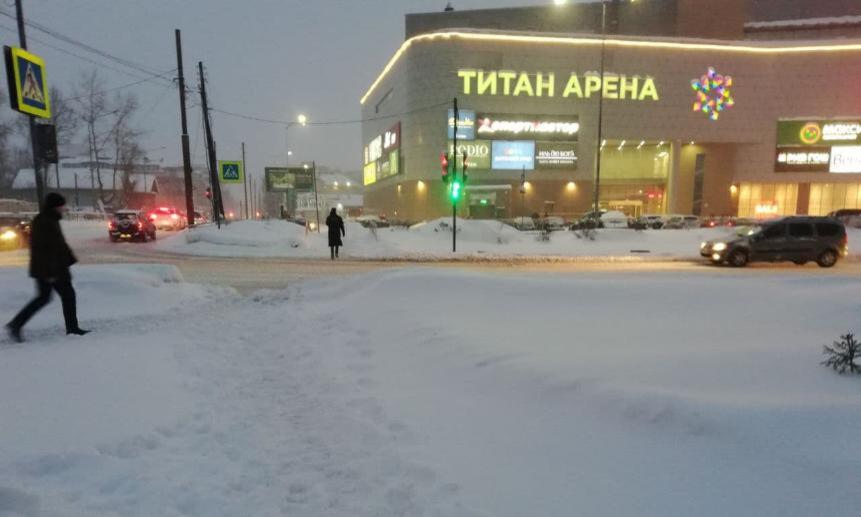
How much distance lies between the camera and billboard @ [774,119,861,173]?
46188 mm

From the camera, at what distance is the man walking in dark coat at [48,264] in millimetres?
5914

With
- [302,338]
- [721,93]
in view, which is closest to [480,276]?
[302,338]

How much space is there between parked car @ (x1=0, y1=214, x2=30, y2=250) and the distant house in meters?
39.5

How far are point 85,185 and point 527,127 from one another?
6343 cm

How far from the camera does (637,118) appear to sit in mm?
46000

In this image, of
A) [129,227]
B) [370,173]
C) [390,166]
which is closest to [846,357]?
[129,227]

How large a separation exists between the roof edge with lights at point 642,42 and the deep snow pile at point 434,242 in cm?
2376

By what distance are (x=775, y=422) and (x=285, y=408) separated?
3.79m

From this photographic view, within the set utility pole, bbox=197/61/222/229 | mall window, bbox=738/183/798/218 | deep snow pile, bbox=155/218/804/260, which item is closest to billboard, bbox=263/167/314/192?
utility pole, bbox=197/61/222/229

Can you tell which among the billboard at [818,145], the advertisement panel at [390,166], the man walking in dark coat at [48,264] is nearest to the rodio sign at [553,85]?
the advertisement panel at [390,166]

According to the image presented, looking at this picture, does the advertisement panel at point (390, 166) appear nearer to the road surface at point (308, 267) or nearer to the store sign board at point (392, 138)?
the store sign board at point (392, 138)

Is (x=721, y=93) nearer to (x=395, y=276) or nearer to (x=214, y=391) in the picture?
(x=395, y=276)

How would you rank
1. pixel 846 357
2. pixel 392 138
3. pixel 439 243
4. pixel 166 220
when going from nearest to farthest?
pixel 846 357, pixel 439 243, pixel 166 220, pixel 392 138

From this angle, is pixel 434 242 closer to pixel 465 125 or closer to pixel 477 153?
pixel 477 153
